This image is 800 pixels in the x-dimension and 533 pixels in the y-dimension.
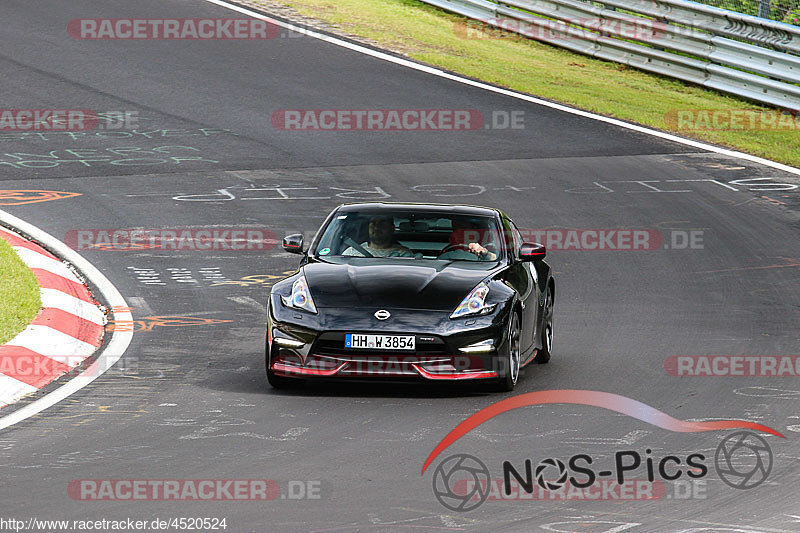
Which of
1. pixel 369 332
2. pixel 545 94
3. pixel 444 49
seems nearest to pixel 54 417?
pixel 369 332

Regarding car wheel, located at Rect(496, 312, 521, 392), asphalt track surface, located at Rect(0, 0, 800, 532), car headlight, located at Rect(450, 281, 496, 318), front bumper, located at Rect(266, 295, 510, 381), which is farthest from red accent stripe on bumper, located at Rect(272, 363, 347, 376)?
car wheel, located at Rect(496, 312, 521, 392)

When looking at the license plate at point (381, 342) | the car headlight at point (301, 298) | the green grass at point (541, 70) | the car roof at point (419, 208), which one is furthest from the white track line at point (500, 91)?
the license plate at point (381, 342)

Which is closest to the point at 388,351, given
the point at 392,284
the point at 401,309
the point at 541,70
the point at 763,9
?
the point at 401,309

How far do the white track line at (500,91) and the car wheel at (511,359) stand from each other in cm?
1066

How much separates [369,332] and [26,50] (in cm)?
1658

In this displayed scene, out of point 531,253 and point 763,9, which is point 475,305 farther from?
point 763,9

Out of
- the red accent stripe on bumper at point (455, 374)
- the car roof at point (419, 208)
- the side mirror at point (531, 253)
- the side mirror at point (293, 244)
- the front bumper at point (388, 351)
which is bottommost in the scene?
the red accent stripe on bumper at point (455, 374)

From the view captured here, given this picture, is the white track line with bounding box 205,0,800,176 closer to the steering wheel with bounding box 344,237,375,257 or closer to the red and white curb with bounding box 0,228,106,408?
the steering wheel with bounding box 344,237,375,257

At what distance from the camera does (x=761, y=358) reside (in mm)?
10812

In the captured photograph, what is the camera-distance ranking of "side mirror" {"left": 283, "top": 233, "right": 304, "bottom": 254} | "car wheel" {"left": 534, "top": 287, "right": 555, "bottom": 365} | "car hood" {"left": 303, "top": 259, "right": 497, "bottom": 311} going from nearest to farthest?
"car hood" {"left": 303, "top": 259, "right": 497, "bottom": 311} < "side mirror" {"left": 283, "top": 233, "right": 304, "bottom": 254} < "car wheel" {"left": 534, "top": 287, "right": 555, "bottom": 365}

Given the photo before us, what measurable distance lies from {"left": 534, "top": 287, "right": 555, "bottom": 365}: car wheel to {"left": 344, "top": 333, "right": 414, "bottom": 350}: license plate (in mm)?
1850

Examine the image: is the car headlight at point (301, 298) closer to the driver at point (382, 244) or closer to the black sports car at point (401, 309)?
the black sports car at point (401, 309)

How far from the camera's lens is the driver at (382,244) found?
10781mm

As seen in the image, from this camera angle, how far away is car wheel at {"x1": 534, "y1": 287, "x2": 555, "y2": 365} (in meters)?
11.0
